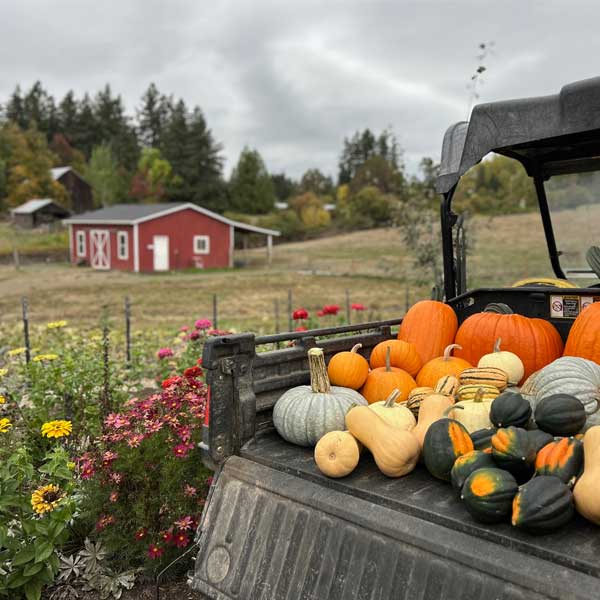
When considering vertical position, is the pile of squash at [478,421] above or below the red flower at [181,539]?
above

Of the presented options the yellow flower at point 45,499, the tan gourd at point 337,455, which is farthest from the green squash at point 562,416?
the yellow flower at point 45,499

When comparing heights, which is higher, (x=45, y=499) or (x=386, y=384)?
(x=386, y=384)

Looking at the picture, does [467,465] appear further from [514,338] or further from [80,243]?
[80,243]

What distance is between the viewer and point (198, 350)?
21.7ft

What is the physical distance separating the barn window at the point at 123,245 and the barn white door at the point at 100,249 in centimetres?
90

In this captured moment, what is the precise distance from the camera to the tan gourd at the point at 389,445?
252 centimetres

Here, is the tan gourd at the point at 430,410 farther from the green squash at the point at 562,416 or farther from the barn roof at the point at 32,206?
the barn roof at the point at 32,206

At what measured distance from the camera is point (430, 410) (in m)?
2.79

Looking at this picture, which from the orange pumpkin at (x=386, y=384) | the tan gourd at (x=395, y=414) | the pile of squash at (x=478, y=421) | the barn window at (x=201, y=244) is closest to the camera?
the pile of squash at (x=478, y=421)

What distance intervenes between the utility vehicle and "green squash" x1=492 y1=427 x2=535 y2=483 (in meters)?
0.23

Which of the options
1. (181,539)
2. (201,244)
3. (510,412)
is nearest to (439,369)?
(510,412)

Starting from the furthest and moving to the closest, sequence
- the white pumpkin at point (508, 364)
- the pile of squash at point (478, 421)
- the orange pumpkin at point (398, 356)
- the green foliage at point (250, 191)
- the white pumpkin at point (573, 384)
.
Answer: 1. the green foliage at point (250, 191)
2. the orange pumpkin at point (398, 356)
3. the white pumpkin at point (508, 364)
4. the white pumpkin at point (573, 384)
5. the pile of squash at point (478, 421)

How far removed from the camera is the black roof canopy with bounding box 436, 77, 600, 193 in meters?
3.11

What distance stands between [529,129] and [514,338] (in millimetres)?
1157
